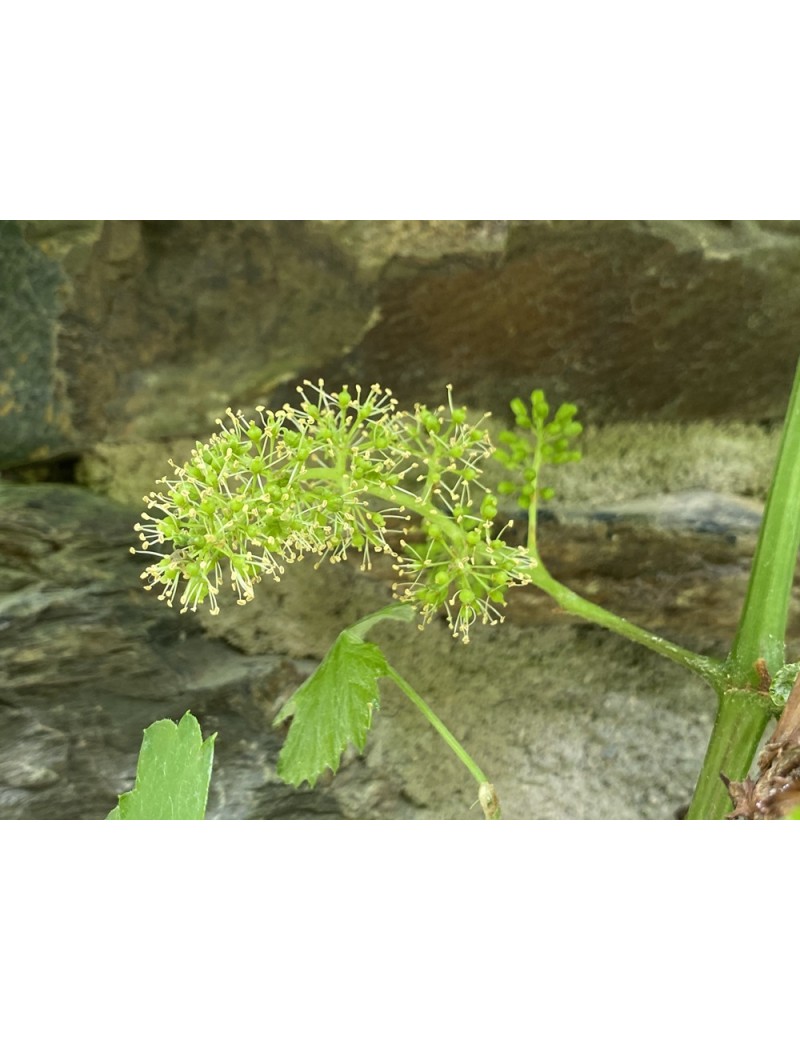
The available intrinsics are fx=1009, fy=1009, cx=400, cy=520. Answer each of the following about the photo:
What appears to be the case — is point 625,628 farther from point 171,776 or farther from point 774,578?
point 171,776

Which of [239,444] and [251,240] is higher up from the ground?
[251,240]

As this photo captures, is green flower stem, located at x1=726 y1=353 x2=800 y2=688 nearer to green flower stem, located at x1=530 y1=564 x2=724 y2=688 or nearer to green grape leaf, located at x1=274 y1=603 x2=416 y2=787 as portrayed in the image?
green flower stem, located at x1=530 y1=564 x2=724 y2=688

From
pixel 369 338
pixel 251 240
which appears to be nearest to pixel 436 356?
pixel 369 338

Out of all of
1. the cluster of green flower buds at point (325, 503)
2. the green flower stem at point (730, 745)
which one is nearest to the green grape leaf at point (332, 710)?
the cluster of green flower buds at point (325, 503)

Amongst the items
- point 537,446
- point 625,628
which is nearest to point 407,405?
point 537,446

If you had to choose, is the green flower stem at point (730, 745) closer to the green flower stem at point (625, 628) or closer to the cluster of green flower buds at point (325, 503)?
the green flower stem at point (625, 628)

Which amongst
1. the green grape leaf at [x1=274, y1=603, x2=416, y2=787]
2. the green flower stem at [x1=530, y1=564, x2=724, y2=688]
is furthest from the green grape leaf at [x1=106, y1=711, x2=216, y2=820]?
the green flower stem at [x1=530, y1=564, x2=724, y2=688]
